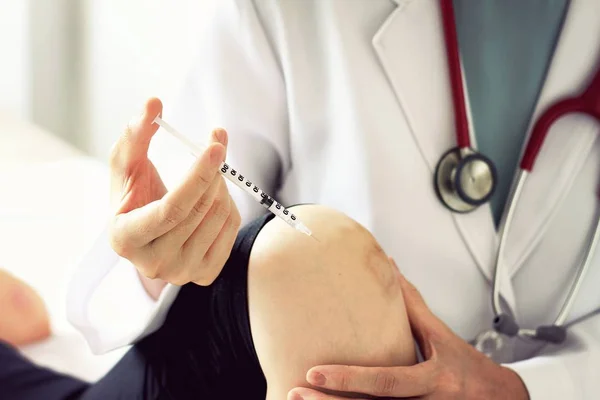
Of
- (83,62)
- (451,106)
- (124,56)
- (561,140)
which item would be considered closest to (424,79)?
(451,106)

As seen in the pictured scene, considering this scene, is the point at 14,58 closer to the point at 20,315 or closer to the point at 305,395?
the point at 20,315

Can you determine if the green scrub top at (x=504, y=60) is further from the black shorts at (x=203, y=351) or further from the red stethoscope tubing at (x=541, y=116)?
the black shorts at (x=203, y=351)

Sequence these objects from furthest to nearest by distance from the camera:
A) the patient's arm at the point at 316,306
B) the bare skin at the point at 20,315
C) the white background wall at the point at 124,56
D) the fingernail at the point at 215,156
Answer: the white background wall at the point at 124,56, the bare skin at the point at 20,315, the patient's arm at the point at 316,306, the fingernail at the point at 215,156

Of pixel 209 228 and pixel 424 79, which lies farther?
pixel 424 79

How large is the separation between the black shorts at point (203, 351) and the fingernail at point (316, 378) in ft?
0.24

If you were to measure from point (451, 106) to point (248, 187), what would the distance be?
0.27 metres

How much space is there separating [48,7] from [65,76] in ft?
0.57

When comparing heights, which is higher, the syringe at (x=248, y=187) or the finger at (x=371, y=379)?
the syringe at (x=248, y=187)

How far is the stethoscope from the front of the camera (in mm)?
585

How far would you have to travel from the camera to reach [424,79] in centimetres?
60

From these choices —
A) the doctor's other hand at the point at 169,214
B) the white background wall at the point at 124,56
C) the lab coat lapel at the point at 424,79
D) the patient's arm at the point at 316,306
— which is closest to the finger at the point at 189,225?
the doctor's other hand at the point at 169,214

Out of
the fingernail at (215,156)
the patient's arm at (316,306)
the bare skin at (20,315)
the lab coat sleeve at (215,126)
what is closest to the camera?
the fingernail at (215,156)

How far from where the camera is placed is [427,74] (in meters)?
0.60

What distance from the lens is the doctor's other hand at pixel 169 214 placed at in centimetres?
37
